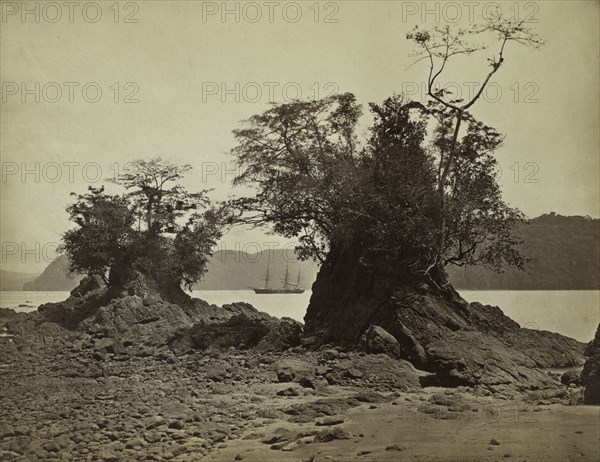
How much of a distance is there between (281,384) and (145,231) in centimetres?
470

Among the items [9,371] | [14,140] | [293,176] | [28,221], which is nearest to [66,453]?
[9,371]

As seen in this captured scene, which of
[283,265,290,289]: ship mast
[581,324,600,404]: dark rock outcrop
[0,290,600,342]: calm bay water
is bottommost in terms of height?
[581,324,600,404]: dark rock outcrop

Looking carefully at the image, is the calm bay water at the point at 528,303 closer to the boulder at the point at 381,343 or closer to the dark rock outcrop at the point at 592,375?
the dark rock outcrop at the point at 592,375

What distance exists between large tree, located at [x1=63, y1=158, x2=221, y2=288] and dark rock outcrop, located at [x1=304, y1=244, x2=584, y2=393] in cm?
252

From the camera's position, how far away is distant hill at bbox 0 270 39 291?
6982 mm

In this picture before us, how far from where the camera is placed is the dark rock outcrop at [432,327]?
8.61 meters

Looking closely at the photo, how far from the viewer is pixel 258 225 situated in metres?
9.96

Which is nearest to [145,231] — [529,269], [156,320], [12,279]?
[156,320]

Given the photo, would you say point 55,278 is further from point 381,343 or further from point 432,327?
point 432,327

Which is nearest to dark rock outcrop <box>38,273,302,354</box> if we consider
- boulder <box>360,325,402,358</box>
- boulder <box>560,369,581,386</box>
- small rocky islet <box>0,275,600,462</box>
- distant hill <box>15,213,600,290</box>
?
small rocky islet <box>0,275,600,462</box>

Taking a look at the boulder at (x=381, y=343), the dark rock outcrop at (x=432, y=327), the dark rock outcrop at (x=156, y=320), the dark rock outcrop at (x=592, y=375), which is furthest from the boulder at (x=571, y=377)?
the dark rock outcrop at (x=156, y=320)

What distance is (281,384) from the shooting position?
8.01 meters

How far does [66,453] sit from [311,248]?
6.01 metres

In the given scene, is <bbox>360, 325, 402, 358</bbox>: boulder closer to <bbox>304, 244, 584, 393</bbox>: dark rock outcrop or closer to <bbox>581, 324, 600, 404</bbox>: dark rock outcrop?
<bbox>304, 244, 584, 393</bbox>: dark rock outcrop
